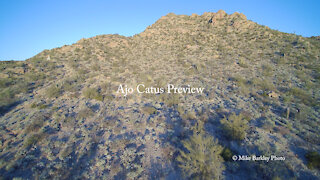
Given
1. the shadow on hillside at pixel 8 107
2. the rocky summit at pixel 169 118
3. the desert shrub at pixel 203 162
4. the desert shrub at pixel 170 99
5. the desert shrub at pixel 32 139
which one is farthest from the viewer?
the desert shrub at pixel 170 99

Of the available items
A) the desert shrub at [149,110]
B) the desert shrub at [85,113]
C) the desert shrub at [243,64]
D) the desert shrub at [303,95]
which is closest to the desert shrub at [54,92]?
the desert shrub at [85,113]

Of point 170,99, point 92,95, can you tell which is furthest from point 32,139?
point 170,99

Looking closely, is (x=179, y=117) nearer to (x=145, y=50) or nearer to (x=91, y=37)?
(x=145, y=50)

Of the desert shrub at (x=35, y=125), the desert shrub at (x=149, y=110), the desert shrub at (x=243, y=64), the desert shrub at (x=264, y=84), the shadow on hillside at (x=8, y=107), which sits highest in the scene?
the desert shrub at (x=243, y=64)

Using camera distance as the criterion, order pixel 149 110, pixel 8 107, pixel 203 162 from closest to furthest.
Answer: pixel 203 162
pixel 149 110
pixel 8 107

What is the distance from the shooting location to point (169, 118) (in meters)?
7.52

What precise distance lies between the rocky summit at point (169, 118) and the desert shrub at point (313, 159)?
0.03m

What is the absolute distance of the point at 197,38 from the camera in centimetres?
2445

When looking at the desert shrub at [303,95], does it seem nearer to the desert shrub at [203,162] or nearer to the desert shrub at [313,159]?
the desert shrub at [313,159]

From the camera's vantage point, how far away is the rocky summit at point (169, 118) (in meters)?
4.66

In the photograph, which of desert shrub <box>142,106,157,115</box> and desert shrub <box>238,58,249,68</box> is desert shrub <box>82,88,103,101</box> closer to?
desert shrub <box>142,106,157,115</box>

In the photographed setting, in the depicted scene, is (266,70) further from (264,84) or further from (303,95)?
(303,95)

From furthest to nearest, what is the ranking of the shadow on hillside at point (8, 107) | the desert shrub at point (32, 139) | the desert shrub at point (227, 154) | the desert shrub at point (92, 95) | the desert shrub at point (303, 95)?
the desert shrub at point (92, 95) → the shadow on hillside at point (8, 107) → the desert shrub at point (303, 95) → the desert shrub at point (32, 139) → the desert shrub at point (227, 154)

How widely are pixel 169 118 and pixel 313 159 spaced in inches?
223
